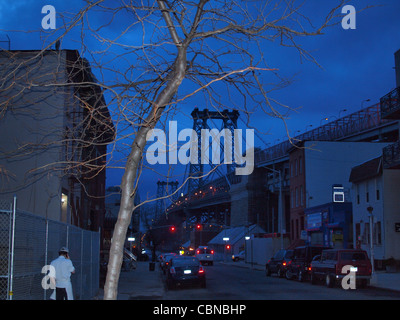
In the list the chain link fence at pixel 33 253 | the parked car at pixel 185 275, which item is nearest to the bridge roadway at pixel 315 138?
the parked car at pixel 185 275

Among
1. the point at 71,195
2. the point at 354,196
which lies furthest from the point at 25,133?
the point at 354,196

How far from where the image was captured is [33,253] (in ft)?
33.2

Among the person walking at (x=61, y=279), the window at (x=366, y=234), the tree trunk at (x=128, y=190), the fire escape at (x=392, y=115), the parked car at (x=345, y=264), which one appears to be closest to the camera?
the tree trunk at (x=128, y=190)

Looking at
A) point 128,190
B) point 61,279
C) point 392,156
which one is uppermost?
point 392,156

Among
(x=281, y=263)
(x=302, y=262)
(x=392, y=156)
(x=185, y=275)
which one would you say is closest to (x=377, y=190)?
(x=392, y=156)

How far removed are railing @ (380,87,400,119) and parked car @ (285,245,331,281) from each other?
9.91 metres

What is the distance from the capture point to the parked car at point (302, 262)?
94.4ft

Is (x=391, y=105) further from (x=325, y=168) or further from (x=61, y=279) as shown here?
(x=61, y=279)

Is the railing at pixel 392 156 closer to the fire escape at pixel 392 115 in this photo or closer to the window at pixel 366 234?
the fire escape at pixel 392 115

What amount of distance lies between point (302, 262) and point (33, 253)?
21.4 m

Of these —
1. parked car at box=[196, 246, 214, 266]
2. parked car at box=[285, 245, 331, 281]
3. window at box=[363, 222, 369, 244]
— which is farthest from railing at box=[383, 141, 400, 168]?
parked car at box=[196, 246, 214, 266]

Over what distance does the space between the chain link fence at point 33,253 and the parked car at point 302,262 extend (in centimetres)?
1453

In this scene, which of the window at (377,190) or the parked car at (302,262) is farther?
the window at (377,190)
